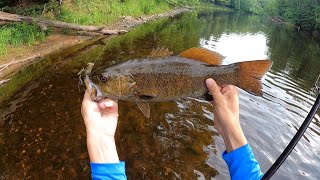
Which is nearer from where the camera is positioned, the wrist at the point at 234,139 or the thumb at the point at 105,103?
the thumb at the point at 105,103

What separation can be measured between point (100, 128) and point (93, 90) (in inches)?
14.9

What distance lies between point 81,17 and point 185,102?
1435 centimetres

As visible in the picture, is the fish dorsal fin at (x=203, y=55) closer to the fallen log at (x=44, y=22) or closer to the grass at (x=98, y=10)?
the fallen log at (x=44, y=22)

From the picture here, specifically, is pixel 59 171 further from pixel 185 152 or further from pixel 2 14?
pixel 2 14

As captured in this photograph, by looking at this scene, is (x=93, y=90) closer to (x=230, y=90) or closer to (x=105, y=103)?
(x=105, y=103)

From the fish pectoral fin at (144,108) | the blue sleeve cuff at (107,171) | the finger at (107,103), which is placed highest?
the finger at (107,103)

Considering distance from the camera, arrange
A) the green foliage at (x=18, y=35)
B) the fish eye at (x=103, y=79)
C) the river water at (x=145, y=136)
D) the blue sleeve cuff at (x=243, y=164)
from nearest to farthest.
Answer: the blue sleeve cuff at (x=243, y=164)
the fish eye at (x=103, y=79)
the river water at (x=145, y=136)
the green foliage at (x=18, y=35)

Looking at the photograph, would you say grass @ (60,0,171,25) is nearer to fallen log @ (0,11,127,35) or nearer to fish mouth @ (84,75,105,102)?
fallen log @ (0,11,127,35)

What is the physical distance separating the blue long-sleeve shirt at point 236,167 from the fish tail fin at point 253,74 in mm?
559

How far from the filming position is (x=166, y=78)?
9.71 feet

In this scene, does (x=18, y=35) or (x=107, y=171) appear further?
(x=18, y=35)

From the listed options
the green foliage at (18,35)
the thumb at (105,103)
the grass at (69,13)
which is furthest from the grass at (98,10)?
the thumb at (105,103)

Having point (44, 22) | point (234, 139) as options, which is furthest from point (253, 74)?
point (44, 22)

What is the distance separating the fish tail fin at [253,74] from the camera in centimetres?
288
